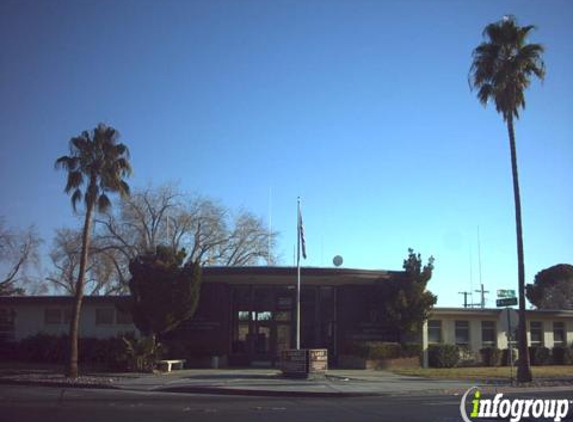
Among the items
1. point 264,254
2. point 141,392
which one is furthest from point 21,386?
point 264,254

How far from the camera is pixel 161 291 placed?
3150 centimetres

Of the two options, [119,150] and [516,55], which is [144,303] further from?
[516,55]

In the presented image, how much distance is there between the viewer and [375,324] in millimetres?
36781

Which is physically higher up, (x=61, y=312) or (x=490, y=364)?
(x=61, y=312)

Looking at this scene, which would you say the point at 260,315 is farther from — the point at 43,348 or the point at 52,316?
the point at 52,316

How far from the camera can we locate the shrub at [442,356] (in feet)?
122

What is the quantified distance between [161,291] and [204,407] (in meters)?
14.6

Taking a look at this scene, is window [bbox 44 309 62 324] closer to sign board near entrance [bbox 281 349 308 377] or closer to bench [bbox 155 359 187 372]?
bench [bbox 155 359 187 372]

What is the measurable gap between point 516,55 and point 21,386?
24708 millimetres

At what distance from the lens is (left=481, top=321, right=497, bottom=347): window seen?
41.2 meters

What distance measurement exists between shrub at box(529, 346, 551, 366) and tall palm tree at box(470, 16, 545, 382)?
43.7 feet

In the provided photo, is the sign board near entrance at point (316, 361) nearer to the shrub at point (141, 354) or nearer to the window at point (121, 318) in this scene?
the shrub at point (141, 354)

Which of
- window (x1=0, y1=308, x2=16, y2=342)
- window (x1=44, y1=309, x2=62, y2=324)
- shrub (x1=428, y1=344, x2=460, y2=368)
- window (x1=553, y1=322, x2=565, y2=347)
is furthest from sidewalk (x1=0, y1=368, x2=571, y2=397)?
window (x1=553, y1=322, x2=565, y2=347)

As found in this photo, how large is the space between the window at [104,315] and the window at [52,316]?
2.54 meters
